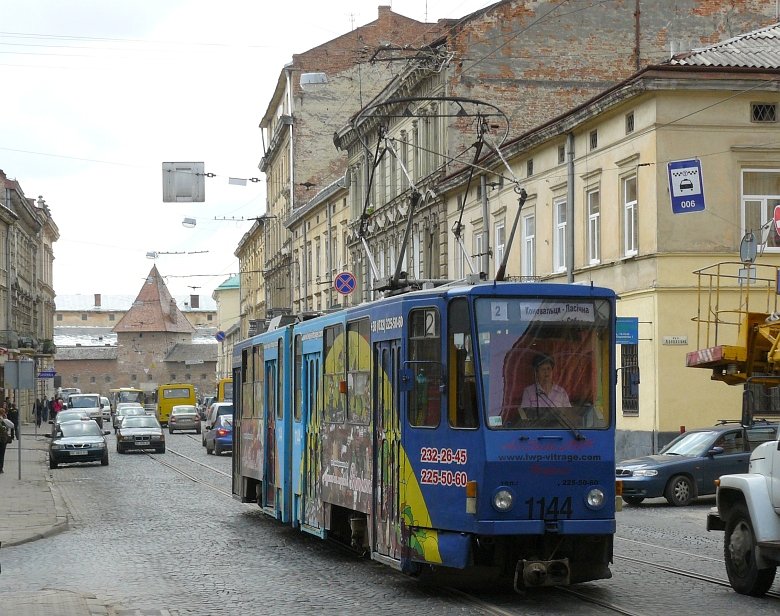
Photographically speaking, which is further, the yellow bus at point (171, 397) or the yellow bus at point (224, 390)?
the yellow bus at point (171, 397)

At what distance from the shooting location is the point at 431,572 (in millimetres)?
13430

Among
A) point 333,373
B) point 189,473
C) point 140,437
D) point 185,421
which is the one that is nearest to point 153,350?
point 185,421

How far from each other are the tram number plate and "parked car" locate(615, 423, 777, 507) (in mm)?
12573

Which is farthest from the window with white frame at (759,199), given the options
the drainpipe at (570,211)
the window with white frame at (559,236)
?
the window with white frame at (559,236)

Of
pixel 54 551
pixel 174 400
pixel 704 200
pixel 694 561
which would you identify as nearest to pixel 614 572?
pixel 694 561

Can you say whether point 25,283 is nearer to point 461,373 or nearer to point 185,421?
point 185,421

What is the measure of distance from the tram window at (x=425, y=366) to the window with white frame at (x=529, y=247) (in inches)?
994

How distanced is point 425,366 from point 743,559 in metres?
3.37

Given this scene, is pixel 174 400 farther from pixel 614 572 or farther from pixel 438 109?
pixel 614 572

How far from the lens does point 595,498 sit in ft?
40.8

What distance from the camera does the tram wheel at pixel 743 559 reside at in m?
12.5

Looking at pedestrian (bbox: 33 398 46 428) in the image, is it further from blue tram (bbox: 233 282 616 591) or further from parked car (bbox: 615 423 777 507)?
blue tram (bbox: 233 282 616 591)

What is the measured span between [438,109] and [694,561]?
3113 cm

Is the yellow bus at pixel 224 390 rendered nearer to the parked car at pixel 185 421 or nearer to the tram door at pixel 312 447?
the parked car at pixel 185 421
